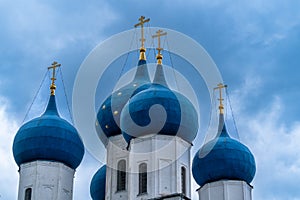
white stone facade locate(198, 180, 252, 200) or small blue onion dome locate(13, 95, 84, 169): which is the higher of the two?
small blue onion dome locate(13, 95, 84, 169)

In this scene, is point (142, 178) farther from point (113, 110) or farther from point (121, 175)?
point (113, 110)

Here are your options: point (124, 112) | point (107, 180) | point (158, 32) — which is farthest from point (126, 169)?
point (158, 32)

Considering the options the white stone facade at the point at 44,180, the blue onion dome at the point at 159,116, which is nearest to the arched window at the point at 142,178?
the blue onion dome at the point at 159,116

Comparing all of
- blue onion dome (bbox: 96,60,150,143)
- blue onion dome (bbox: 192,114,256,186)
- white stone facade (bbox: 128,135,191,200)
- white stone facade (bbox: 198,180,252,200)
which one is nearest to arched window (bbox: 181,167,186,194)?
white stone facade (bbox: 128,135,191,200)

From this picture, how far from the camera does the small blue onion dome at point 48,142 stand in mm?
20141

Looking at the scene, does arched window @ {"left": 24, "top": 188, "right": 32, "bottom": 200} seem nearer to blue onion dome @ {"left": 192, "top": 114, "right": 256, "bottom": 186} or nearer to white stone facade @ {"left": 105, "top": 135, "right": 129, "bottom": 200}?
white stone facade @ {"left": 105, "top": 135, "right": 129, "bottom": 200}

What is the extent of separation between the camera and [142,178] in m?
18.2

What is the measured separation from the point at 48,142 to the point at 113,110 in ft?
7.39

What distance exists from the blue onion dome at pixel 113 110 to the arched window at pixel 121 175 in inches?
41.2

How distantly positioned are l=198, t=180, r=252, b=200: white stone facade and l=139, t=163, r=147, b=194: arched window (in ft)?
10.0

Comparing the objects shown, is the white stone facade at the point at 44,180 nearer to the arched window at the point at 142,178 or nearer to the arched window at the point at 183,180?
the arched window at the point at 142,178

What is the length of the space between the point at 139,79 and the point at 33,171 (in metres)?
Result: 4.42

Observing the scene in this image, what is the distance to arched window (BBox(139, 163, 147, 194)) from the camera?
17981mm

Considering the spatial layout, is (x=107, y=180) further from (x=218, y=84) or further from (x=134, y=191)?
(x=218, y=84)
